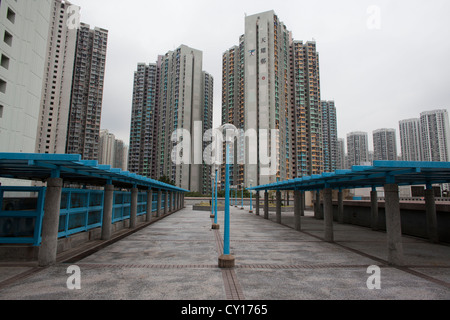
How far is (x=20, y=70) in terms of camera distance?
119 feet

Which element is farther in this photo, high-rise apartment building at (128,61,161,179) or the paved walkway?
high-rise apartment building at (128,61,161,179)

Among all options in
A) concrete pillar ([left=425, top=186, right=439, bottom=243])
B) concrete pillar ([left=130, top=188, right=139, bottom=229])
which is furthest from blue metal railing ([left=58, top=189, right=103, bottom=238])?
concrete pillar ([left=425, top=186, right=439, bottom=243])

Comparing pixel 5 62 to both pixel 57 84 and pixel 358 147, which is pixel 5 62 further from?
Result: pixel 358 147

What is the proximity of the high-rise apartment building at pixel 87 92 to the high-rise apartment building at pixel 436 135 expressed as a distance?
137235 mm

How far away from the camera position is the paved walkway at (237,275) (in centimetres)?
611

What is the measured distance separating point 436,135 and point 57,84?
147 m

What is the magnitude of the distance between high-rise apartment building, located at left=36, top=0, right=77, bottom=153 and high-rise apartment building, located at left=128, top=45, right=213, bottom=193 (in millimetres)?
37245

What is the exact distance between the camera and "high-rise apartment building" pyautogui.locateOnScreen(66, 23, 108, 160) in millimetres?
98188

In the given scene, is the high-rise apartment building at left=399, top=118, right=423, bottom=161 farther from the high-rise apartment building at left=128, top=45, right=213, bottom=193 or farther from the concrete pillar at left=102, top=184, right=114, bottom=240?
the concrete pillar at left=102, top=184, right=114, bottom=240

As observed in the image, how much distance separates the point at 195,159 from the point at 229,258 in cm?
10105

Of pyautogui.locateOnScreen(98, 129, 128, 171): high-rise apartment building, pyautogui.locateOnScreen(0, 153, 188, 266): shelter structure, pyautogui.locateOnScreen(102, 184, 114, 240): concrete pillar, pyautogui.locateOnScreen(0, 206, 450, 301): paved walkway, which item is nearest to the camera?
pyautogui.locateOnScreen(0, 206, 450, 301): paved walkway

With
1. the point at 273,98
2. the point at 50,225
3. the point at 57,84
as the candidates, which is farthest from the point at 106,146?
the point at 50,225

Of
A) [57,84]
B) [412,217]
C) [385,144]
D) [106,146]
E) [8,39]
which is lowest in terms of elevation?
[412,217]
